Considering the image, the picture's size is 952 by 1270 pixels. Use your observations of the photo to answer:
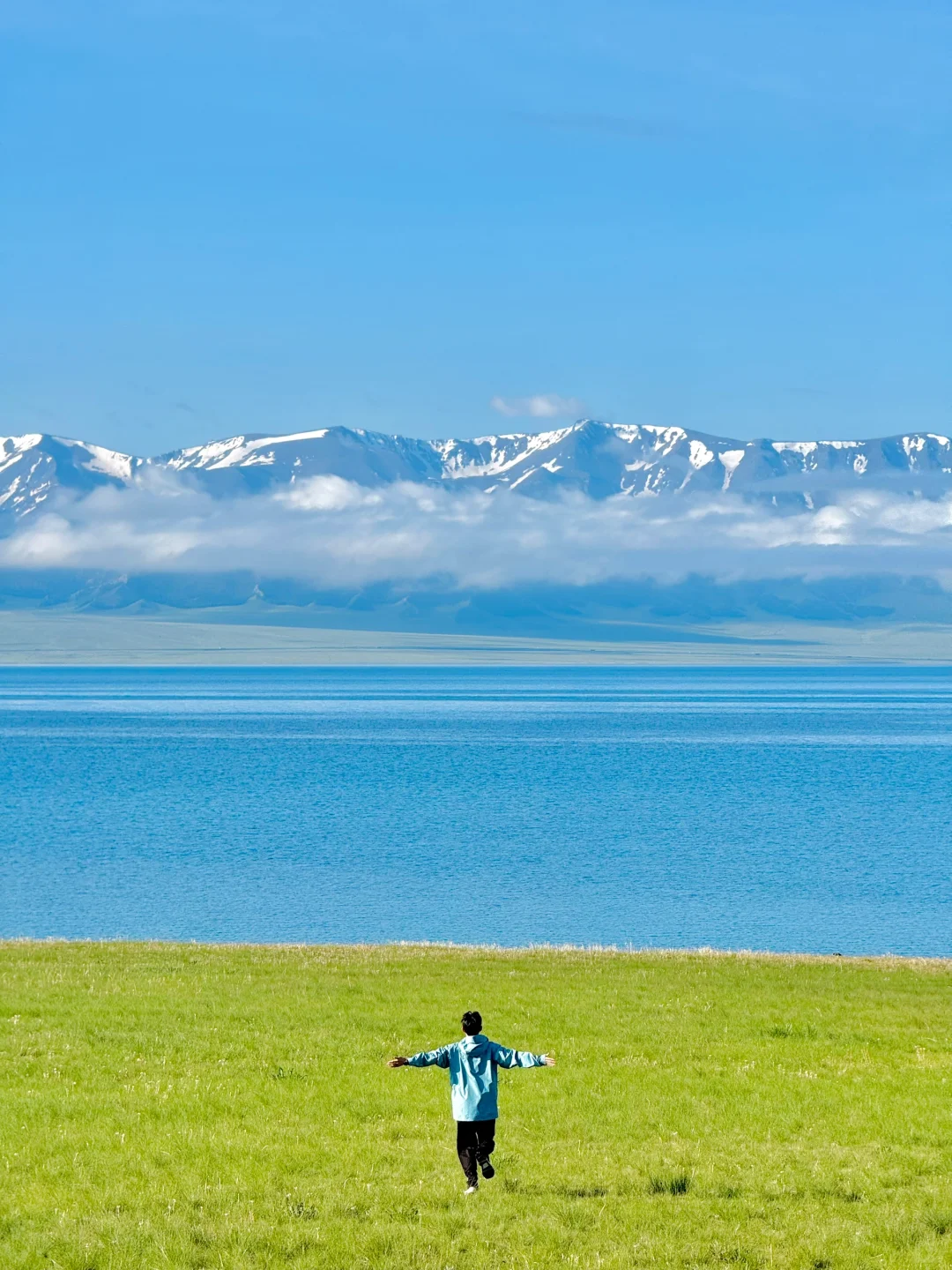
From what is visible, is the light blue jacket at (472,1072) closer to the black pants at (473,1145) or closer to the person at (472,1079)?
the person at (472,1079)

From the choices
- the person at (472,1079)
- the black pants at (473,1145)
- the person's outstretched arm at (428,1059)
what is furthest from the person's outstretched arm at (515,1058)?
the black pants at (473,1145)

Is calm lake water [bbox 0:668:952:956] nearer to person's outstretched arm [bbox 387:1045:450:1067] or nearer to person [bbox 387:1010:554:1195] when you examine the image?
person [bbox 387:1010:554:1195]

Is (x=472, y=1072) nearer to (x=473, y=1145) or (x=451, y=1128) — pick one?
(x=473, y=1145)

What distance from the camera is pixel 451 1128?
18.6 meters

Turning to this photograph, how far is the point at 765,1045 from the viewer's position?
23.5 meters

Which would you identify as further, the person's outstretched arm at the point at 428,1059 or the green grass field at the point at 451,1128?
the person's outstretched arm at the point at 428,1059

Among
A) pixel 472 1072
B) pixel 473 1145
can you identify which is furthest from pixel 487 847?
pixel 472 1072

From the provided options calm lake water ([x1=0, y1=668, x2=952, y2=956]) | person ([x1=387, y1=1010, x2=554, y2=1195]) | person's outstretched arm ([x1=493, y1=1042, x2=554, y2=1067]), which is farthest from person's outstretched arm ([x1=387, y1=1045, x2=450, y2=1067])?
calm lake water ([x1=0, y1=668, x2=952, y2=956])

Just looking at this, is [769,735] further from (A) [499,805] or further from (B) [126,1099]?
(B) [126,1099]

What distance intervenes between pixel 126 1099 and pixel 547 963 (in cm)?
1685

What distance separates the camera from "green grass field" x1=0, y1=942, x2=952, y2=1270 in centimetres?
1448

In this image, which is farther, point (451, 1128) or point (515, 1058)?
point (451, 1128)

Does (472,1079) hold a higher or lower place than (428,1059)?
lower

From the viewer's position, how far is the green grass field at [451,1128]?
14.5 m
